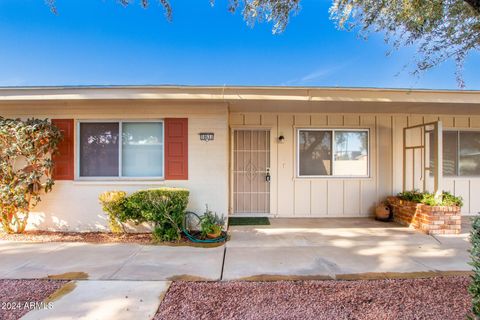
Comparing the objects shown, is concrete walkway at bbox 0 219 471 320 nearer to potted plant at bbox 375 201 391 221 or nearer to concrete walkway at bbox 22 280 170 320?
concrete walkway at bbox 22 280 170 320

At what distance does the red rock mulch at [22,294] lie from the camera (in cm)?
244

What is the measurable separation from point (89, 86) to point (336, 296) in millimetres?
4961

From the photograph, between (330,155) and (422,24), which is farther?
(330,155)

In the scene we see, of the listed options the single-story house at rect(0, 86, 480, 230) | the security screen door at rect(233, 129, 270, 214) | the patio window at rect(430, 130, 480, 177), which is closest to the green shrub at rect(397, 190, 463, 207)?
the single-story house at rect(0, 86, 480, 230)

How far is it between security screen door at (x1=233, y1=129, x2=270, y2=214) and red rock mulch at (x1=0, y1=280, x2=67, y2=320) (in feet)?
13.6

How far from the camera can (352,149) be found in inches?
256

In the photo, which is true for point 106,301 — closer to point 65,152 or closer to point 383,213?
point 65,152

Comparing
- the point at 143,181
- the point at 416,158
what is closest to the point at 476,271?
the point at 143,181

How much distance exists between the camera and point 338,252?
398 cm

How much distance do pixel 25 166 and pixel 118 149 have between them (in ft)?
5.85

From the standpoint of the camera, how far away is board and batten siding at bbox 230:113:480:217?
21.0 ft

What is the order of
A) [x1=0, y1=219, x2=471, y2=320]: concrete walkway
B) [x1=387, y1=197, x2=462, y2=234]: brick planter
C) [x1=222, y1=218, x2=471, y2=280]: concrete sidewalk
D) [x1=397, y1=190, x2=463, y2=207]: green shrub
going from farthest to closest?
[x1=397, y1=190, x2=463, y2=207]: green shrub < [x1=387, y1=197, x2=462, y2=234]: brick planter < [x1=222, y1=218, x2=471, y2=280]: concrete sidewalk < [x1=0, y1=219, x2=471, y2=320]: concrete walkway

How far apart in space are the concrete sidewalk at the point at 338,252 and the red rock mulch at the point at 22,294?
6.33 feet

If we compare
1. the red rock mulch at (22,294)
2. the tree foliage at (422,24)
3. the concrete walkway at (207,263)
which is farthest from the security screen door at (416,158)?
the red rock mulch at (22,294)
